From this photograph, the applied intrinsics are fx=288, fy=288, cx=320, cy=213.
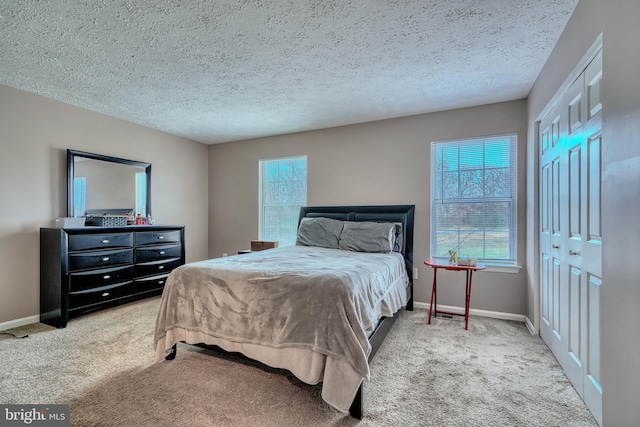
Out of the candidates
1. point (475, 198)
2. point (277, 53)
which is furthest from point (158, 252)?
point (475, 198)

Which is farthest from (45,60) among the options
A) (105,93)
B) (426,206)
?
(426,206)

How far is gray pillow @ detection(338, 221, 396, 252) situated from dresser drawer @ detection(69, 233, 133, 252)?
8.78ft

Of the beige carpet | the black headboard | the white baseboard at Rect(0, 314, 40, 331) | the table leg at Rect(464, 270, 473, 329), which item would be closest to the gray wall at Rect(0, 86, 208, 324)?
the white baseboard at Rect(0, 314, 40, 331)

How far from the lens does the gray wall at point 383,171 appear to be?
10.9 ft

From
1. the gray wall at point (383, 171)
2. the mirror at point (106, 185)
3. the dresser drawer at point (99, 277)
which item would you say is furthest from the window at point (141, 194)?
the gray wall at point (383, 171)

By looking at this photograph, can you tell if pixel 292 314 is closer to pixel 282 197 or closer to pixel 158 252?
pixel 158 252

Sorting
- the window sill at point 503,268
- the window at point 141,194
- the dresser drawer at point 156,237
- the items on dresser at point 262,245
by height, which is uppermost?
the window at point 141,194

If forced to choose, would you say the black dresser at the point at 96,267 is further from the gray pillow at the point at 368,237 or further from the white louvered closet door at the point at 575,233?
the white louvered closet door at the point at 575,233

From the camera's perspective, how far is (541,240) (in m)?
2.71

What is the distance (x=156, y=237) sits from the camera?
13.0 feet

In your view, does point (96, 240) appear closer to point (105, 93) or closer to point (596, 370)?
point (105, 93)

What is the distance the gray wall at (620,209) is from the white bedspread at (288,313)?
3.58 ft

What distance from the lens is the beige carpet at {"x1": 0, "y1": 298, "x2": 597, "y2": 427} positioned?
1624 millimetres

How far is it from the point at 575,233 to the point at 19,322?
509cm
